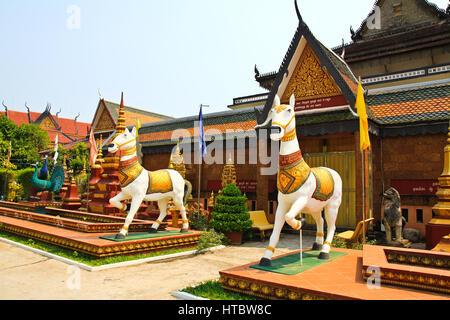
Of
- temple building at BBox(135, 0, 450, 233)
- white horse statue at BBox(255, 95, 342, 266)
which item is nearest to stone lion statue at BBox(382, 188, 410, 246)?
temple building at BBox(135, 0, 450, 233)

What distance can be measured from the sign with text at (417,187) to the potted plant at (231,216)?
202 inches

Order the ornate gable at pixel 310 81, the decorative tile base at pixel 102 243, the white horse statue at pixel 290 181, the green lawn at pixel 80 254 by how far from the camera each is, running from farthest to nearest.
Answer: the ornate gable at pixel 310 81 < the decorative tile base at pixel 102 243 < the green lawn at pixel 80 254 < the white horse statue at pixel 290 181

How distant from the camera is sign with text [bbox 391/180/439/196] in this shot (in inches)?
401

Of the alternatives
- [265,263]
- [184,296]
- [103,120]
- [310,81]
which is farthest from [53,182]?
[265,263]

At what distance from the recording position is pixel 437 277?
13.2 feet

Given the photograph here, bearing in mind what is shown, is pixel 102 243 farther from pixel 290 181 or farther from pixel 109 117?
pixel 109 117

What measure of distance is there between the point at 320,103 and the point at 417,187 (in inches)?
162

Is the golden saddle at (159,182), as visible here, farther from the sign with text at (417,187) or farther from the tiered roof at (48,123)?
the tiered roof at (48,123)

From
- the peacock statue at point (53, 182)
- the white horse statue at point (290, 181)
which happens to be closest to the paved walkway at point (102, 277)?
the white horse statue at point (290, 181)

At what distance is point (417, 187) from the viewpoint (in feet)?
34.3

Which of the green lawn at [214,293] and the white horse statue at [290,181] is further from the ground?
the white horse statue at [290,181]

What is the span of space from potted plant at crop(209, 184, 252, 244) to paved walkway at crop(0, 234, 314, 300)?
4.87ft

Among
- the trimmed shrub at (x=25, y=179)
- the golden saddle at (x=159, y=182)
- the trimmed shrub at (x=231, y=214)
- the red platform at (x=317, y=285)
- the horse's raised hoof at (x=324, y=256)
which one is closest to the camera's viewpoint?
the red platform at (x=317, y=285)

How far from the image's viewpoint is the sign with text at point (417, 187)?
33.4 feet
